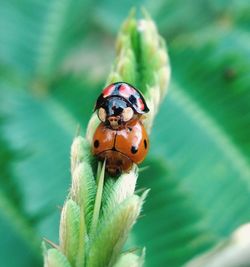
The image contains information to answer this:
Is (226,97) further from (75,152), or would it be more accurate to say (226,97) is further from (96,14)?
(75,152)

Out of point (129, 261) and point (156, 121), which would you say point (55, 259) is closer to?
point (129, 261)

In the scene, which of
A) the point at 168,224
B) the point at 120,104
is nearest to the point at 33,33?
the point at 168,224

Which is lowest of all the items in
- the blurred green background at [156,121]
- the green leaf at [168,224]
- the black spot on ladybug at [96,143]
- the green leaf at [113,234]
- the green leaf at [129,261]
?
the green leaf at [129,261]

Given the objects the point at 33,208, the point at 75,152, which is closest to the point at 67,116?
the point at 33,208

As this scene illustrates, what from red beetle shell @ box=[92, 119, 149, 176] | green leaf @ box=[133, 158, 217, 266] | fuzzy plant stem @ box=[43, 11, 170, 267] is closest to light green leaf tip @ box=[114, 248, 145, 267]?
fuzzy plant stem @ box=[43, 11, 170, 267]

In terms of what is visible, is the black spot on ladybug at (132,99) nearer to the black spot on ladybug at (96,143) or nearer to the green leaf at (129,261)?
the black spot on ladybug at (96,143)

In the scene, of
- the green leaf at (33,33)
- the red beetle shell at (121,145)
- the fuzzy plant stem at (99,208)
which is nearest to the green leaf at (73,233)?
the fuzzy plant stem at (99,208)

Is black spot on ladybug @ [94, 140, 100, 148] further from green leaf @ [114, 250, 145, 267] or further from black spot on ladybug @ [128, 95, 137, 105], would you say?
green leaf @ [114, 250, 145, 267]
